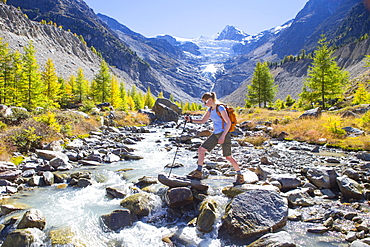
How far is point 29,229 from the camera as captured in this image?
4.88 m

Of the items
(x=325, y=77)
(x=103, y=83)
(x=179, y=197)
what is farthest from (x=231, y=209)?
(x=103, y=83)

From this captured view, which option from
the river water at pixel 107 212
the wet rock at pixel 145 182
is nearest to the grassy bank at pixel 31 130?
the river water at pixel 107 212

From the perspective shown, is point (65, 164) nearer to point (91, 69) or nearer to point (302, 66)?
point (91, 69)

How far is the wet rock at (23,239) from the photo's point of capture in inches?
178

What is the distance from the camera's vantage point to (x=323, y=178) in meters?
6.76

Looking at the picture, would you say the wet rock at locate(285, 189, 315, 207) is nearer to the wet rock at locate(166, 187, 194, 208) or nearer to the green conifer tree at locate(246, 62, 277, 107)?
the wet rock at locate(166, 187, 194, 208)

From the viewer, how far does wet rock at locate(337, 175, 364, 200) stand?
576cm

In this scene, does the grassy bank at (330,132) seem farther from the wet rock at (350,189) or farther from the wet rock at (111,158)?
the wet rock at (111,158)

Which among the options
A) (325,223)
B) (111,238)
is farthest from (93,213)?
(325,223)

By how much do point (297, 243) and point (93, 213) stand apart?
533cm

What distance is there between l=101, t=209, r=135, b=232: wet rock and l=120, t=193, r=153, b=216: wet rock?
0.72 ft

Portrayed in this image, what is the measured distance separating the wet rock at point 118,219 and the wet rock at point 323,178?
19.3 feet

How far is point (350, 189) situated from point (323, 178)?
94 centimetres

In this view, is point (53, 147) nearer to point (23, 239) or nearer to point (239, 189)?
point (23, 239)
